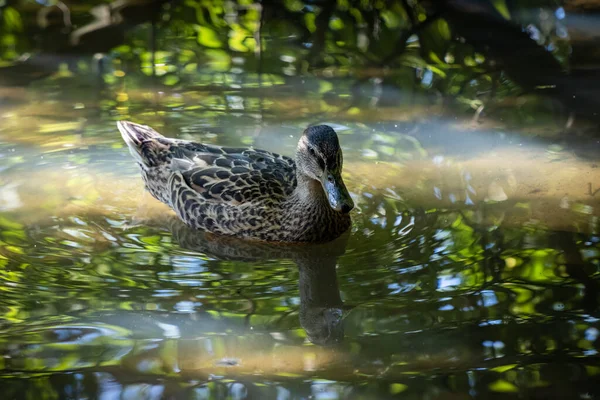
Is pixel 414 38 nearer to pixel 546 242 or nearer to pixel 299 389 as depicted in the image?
pixel 546 242

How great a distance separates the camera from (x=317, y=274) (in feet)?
20.4

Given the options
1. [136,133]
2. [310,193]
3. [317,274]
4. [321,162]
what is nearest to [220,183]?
[310,193]

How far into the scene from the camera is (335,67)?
32.4 ft

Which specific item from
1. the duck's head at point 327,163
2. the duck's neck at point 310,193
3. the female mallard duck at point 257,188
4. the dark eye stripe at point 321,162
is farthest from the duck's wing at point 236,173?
the dark eye stripe at point 321,162

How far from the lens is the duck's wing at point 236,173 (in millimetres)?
6875

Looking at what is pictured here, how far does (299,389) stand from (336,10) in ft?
23.2

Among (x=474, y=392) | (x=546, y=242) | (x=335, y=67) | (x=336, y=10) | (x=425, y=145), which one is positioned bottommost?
(x=474, y=392)

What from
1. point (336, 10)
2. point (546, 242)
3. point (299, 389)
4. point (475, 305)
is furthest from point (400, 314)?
point (336, 10)

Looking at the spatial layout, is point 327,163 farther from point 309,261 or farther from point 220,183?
point 220,183

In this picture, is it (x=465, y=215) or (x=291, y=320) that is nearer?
(x=291, y=320)

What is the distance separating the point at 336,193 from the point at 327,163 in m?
0.24

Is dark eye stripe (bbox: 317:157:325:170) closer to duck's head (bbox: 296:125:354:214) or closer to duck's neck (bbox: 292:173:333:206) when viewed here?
duck's head (bbox: 296:125:354:214)

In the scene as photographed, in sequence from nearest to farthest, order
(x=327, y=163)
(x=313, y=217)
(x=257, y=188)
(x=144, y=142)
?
(x=327, y=163) → (x=313, y=217) → (x=257, y=188) → (x=144, y=142)

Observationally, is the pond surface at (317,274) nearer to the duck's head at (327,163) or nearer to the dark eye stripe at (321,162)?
the duck's head at (327,163)
